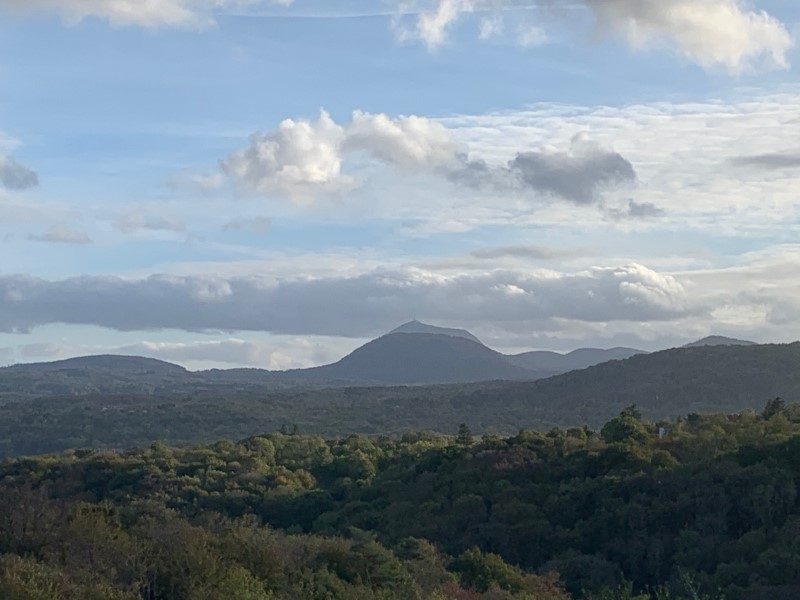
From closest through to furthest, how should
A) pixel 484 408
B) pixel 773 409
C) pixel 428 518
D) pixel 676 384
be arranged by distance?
pixel 428 518 < pixel 773 409 < pixel 676 384 < pixel 484 408

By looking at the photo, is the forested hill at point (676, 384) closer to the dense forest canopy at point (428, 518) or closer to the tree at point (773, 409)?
the tree at point (773, 409)

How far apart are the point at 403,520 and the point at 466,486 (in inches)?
124

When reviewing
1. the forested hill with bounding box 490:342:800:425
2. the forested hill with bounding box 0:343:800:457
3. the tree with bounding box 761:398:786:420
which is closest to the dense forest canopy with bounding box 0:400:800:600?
the tree with bounding box 761:398:786:420

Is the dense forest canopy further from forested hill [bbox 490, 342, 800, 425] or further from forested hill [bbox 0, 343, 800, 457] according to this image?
forested hill [bbox 490, 342, 800, 425]

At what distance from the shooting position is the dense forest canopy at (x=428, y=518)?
20488 millimetres

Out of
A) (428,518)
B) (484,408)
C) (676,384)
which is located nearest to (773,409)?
(428,518)

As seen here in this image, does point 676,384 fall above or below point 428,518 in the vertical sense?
above

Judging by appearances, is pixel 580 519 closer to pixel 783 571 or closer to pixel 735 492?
pixel 735 492

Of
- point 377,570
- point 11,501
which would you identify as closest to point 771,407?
point 377,570

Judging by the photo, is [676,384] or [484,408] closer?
[676,384]

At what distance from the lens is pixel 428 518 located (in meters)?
40.6

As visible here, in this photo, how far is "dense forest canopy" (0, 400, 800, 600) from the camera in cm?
2049

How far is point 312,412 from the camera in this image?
13012 cm

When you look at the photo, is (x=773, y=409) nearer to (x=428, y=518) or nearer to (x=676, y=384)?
(x=428, y=518)
